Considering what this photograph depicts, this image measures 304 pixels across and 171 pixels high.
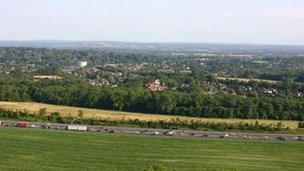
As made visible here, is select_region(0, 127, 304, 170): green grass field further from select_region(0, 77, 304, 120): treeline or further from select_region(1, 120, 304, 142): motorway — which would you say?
select_region(0, 77, 304, 120): treeline

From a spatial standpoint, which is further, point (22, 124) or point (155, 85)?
point (155, 85)

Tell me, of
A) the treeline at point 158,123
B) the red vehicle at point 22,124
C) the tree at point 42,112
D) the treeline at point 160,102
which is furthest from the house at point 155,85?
the red vehicle at point 22,124

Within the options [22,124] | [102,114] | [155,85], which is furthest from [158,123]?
[155,85]

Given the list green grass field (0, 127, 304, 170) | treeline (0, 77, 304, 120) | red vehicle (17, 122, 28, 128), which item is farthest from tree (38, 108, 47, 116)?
green grass field (0, 127, 304, 170)

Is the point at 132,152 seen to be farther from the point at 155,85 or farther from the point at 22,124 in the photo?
the point at 155,85

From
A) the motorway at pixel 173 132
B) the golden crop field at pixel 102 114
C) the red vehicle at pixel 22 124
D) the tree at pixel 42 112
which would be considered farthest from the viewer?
the golden crop field at pixel 102 114

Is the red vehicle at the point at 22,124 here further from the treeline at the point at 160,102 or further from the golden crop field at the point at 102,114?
the treeline at the point at 160,102
